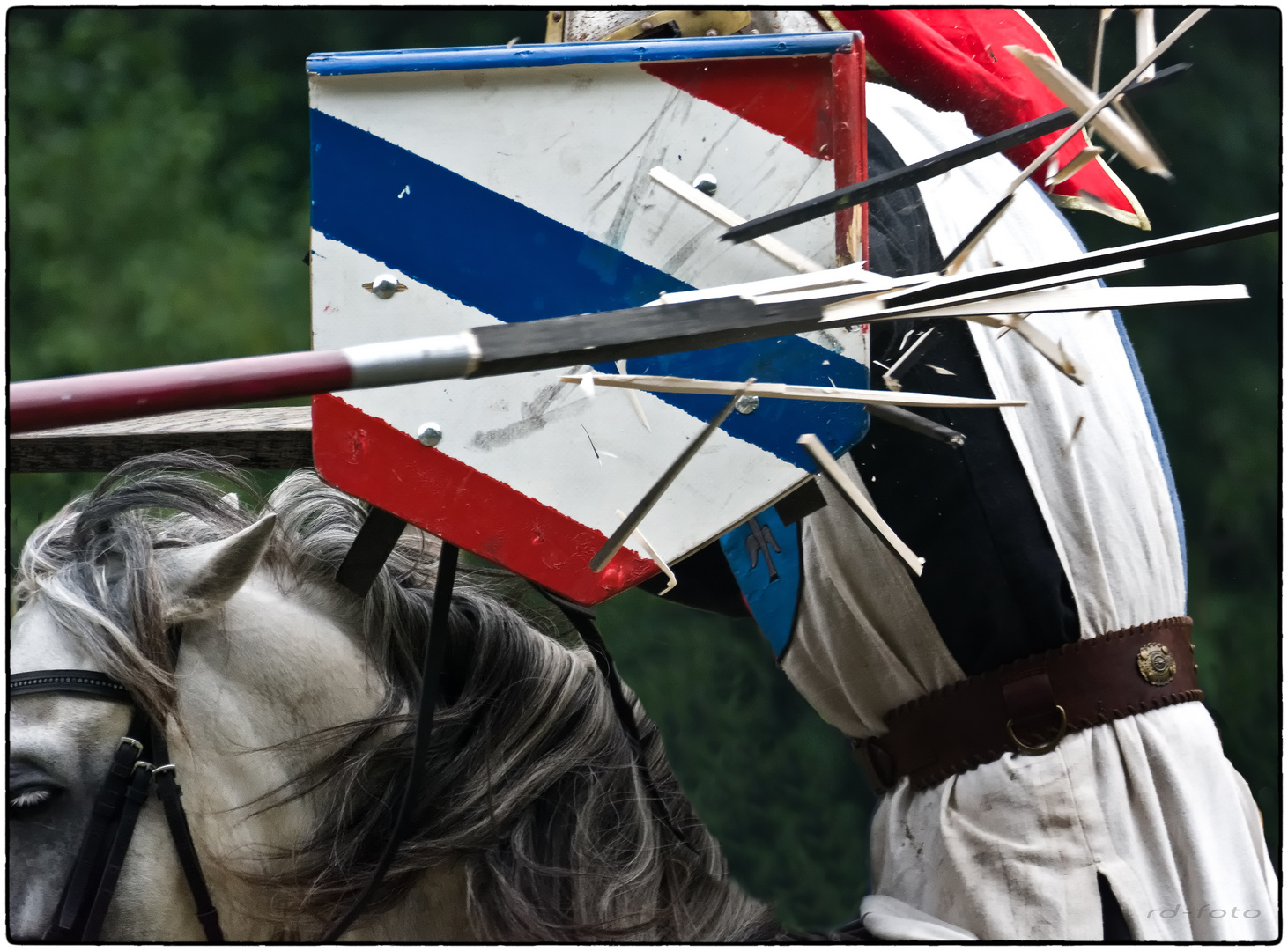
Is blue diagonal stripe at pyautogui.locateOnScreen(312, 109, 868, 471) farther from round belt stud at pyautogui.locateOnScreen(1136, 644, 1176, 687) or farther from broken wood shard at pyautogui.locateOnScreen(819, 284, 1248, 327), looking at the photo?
round belt stud at pyautogui.locateOnScreen(1136, 644, 1176, 687)

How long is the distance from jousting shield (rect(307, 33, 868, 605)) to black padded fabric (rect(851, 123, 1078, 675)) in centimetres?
13

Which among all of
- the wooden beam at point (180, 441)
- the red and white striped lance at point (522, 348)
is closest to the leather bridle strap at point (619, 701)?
the wooden beam at point (180, 441)

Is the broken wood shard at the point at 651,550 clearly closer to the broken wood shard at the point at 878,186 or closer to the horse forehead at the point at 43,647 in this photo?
the broken wood shard at the point at 878,186

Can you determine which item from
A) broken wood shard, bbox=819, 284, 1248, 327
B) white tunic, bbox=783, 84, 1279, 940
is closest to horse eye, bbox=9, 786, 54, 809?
white tunic, bbox=783, 84, 1279, 940

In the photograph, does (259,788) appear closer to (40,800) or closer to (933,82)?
(40,800)

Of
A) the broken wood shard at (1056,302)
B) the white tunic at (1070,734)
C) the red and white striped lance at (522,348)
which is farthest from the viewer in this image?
the white tunic at (1070,734)

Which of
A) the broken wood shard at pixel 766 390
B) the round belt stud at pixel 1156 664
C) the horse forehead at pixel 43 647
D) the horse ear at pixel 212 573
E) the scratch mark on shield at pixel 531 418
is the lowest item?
the round belt stud at pixel 1156 664

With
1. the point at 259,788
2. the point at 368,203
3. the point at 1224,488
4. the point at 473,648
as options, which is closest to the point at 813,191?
the point at 368,203

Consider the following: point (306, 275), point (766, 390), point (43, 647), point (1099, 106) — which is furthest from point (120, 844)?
point (306, 275)

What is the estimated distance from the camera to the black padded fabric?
2.85ft

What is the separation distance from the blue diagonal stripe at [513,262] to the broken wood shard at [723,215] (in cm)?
4

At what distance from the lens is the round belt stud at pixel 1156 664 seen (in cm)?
87

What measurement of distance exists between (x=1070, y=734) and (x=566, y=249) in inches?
17.7

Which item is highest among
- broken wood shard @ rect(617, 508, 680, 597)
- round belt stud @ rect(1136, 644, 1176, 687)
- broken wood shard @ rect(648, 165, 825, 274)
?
broken wood shard @ rect(648, 165, 825, 274)
